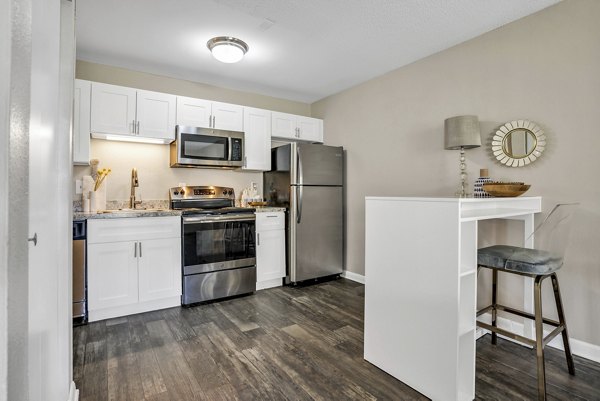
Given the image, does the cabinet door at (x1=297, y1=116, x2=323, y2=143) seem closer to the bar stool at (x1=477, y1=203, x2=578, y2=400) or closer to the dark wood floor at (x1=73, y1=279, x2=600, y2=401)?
the dark wood floor at (x1=73, y1=279, x2=600, y2=401)

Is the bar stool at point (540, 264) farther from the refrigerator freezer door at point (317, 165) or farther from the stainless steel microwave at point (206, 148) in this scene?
the stainless steel microwave at point (206, 148)

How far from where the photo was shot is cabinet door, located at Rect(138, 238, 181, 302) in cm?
286

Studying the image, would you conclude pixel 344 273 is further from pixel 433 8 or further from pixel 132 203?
pixel 433 8

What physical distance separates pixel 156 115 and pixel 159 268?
61.9 inches

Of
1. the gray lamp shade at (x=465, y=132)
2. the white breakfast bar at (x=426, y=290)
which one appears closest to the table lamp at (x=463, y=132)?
the gray lamp shade at (x=465, y=132)

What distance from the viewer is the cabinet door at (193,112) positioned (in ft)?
11.1

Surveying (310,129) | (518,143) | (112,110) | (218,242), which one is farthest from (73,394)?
(310,129)

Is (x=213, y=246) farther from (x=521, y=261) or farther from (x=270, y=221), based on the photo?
(x=521, y=261)

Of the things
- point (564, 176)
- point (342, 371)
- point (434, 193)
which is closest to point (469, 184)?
point (434, 193)

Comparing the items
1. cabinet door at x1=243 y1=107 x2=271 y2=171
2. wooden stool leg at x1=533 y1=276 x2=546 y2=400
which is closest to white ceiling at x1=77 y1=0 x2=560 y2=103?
cabinet door at x1=243 y1=107 x2=271 y2=171

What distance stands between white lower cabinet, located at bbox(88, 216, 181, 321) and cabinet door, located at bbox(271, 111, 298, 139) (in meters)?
1.75

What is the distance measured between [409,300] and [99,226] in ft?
8.35

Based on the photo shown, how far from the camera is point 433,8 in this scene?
231 cm

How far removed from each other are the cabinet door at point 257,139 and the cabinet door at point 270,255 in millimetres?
892
